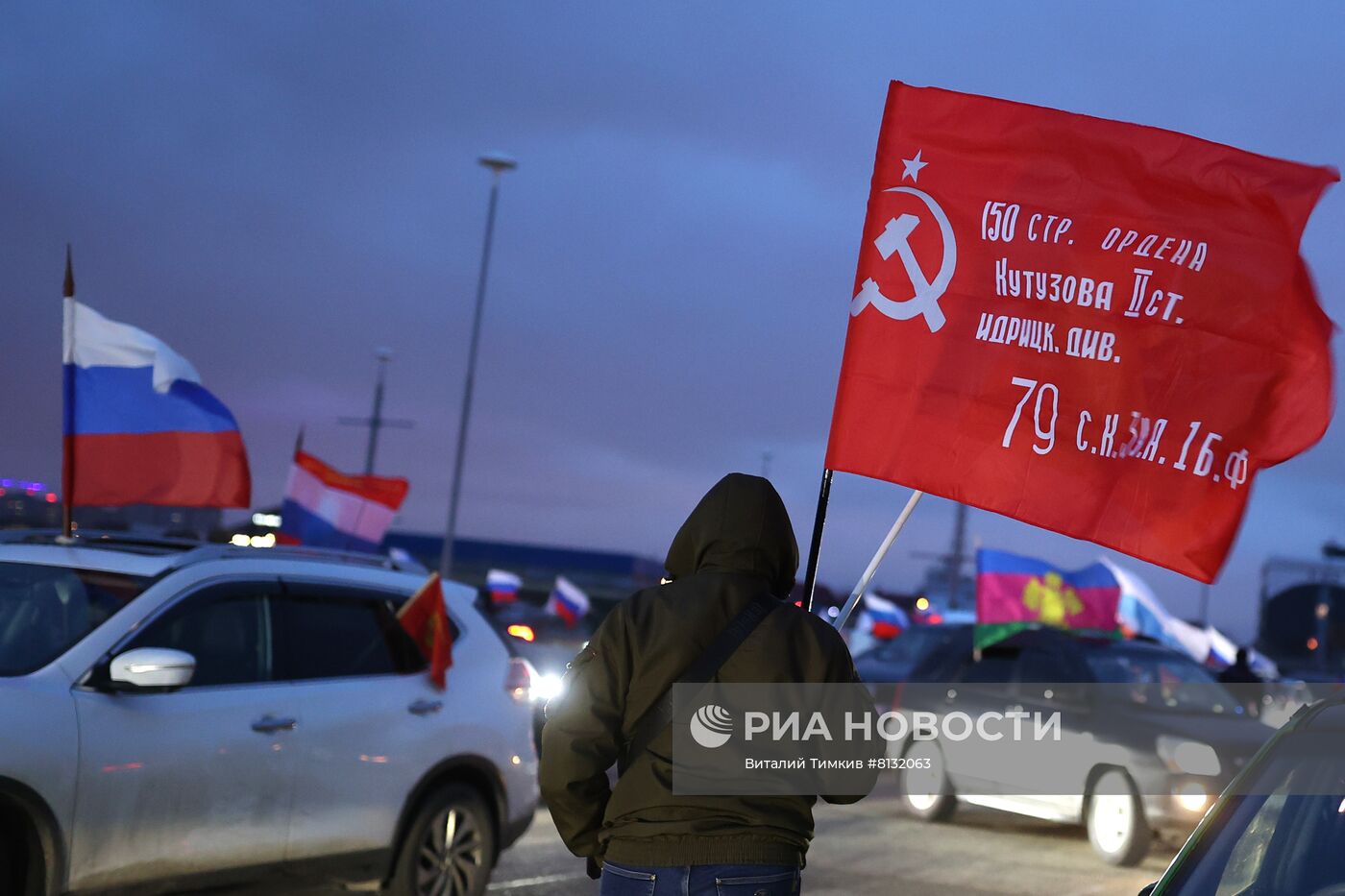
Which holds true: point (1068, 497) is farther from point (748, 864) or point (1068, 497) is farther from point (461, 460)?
point (461, 460)

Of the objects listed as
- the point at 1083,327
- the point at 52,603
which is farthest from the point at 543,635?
the point at 1083,327

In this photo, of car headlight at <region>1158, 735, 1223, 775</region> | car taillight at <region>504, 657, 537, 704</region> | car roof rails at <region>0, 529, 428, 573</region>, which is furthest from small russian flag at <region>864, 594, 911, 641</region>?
car roof rails at <region>0, 529, 428, 573</region>

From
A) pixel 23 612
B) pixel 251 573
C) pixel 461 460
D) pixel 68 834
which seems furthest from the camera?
pixel 461 460

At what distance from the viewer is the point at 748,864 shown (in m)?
3.61

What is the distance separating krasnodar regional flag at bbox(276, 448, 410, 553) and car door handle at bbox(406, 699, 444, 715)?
921 centimetres

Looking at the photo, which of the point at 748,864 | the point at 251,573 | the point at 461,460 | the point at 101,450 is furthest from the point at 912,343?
the point at 461,460

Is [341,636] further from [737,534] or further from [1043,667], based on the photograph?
[1043,667]

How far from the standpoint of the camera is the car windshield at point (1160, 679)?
1309cm

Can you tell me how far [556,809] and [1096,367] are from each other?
2790 mm

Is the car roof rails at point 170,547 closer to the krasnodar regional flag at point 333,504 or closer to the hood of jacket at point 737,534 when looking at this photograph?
the hood of jacket at point 737,534

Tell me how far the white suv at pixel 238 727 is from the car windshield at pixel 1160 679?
6578mm

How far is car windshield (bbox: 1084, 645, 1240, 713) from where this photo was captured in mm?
13086

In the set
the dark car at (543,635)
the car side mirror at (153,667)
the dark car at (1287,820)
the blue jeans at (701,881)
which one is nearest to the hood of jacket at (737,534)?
the blue jeans at (701,881)
